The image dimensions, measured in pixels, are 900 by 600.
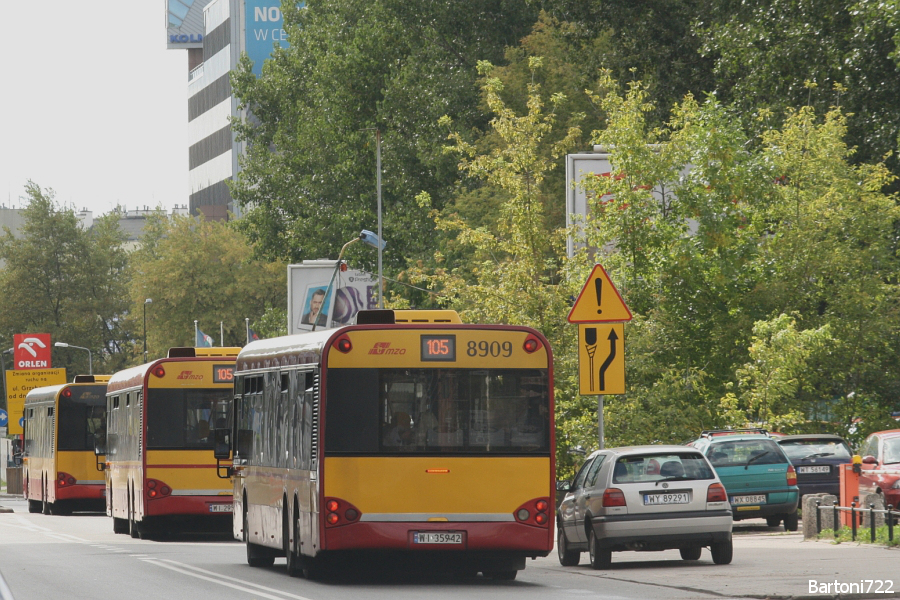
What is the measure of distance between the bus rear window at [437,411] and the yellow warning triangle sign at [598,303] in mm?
1569

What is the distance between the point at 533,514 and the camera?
17.1 metres

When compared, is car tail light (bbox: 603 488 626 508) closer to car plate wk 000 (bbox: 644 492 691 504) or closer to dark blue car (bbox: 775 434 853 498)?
car plate wk 000 (bbox: 644 492 691 504)

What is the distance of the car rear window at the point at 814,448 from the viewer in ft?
92.4

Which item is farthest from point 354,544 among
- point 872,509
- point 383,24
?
point 383,24

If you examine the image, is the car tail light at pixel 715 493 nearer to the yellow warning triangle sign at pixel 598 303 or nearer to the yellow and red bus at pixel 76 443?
the yellow warning triangle sign at pixel 598 303

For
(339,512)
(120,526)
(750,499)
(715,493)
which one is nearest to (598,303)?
(715,493)

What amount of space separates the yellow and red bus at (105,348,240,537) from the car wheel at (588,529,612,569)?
9137 millimetres

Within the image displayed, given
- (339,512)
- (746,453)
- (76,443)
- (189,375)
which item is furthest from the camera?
(76,443)

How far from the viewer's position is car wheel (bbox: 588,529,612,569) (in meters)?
19.3

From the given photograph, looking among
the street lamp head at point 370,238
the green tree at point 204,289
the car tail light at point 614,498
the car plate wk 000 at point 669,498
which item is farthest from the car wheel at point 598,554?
the green tree at point 204,289

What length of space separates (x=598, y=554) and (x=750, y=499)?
737 centimetres

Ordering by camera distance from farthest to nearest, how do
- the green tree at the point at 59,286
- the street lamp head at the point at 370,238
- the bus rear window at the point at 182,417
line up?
the green tree at the point at 59,286 → the street lamp head at the point at 370,238 → the bus rear window at the point at 182,417

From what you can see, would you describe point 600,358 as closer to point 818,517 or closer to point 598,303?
point 598,303

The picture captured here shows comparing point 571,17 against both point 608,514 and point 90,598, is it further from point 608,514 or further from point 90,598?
point 90,598
